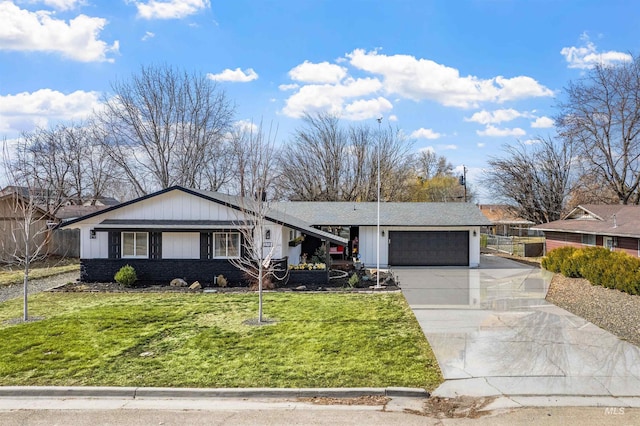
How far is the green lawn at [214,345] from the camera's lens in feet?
21.5

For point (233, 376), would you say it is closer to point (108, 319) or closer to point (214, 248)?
point (108, 319)

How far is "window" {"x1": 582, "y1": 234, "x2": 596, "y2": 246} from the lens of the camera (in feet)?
73.3

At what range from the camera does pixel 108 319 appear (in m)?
10.2

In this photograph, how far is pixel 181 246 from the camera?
628 inches

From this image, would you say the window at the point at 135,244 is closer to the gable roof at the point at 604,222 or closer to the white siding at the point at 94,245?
the white siding at the point at 94,245

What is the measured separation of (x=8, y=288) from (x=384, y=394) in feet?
49.6

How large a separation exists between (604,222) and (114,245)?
76.8 ft

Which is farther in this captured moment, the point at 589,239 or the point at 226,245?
the point at 589,239

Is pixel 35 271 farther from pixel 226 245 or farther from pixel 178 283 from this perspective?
pixel 226 245

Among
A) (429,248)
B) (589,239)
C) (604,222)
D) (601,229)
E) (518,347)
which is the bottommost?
(518,347)

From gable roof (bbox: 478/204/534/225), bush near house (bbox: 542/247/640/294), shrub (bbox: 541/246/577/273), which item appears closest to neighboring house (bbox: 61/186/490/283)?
bush near house (bbox: 542/247/640/294)

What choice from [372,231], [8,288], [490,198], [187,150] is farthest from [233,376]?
[490,198]

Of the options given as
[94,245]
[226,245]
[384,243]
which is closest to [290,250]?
[226,245]

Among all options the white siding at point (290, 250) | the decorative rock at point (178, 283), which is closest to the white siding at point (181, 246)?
the decorative rock at point (178, 283)
